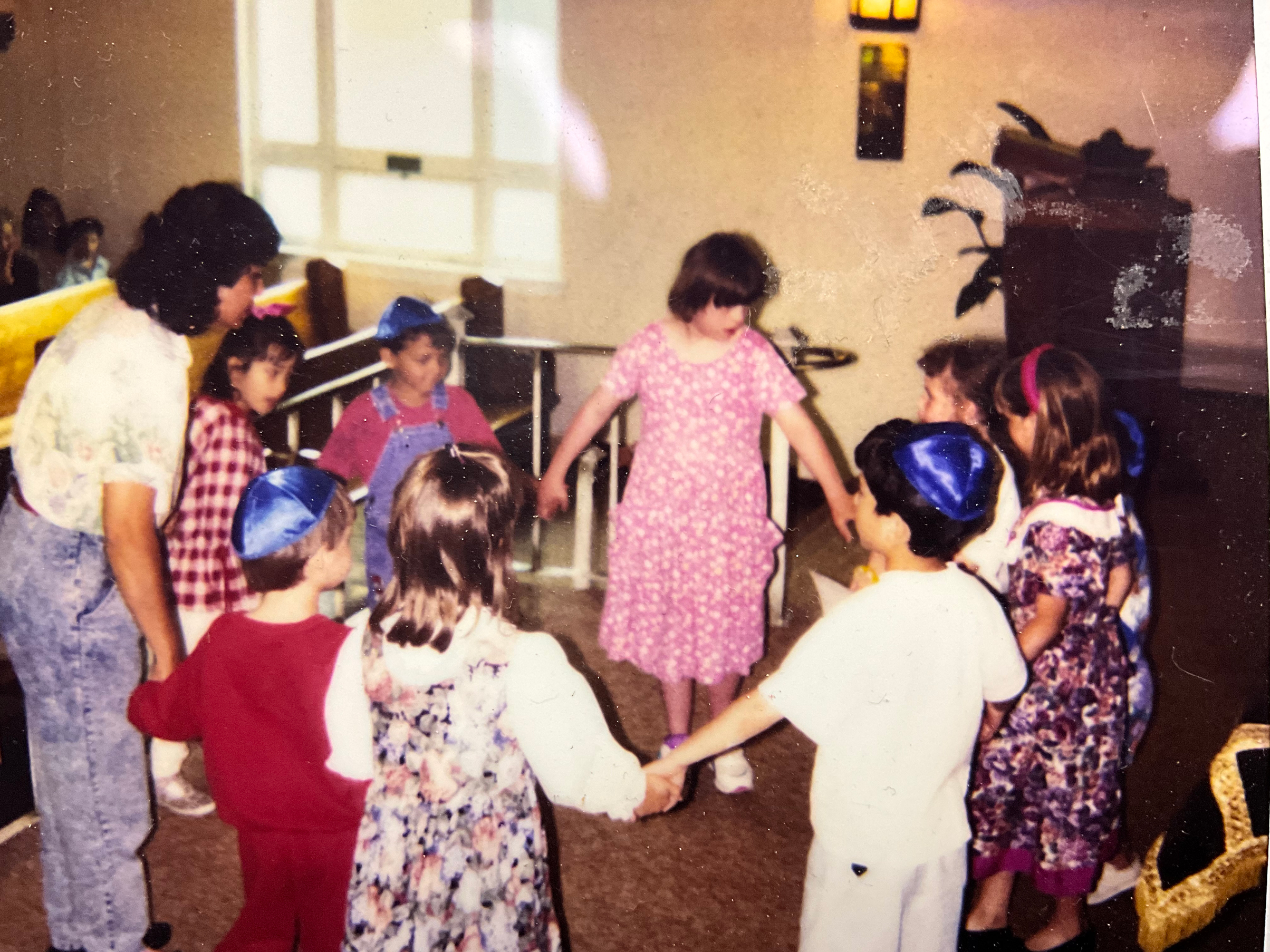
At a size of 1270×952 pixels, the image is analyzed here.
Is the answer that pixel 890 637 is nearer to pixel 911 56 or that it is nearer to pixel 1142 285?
pixel 1142 285

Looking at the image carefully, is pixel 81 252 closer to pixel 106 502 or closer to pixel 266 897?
pixel 106 502

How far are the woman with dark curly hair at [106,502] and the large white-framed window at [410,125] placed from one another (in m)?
0.09

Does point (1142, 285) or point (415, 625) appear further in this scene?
point (1142, 285)

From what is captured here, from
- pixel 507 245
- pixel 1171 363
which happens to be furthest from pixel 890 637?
pixel 507 245

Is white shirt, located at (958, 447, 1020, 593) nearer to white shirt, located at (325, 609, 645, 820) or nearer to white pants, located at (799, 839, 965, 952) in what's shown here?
white pants, located at (799, 839, 965, 952)

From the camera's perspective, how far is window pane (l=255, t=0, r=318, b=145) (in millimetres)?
1331

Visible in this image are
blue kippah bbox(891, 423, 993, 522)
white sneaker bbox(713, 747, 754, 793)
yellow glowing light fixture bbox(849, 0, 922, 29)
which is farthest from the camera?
white sneaker bbox(713, 747, 754, 793)

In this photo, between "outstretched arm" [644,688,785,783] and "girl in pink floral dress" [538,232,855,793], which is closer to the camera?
"outstretched arm" [644,688,785,783]

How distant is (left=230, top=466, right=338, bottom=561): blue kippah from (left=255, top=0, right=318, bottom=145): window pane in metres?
0.48

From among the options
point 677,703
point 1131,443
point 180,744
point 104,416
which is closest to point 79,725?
point 180,744

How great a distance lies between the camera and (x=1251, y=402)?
1351 mm

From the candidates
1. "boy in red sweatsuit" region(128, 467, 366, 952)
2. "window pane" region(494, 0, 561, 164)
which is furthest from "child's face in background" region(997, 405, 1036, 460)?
"boy in red sweatsuit" region(128, 467, 366, 952)

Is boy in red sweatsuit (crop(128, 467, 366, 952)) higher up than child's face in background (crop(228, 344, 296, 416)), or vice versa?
child's face in background (crop(228, 344, 296, 416))

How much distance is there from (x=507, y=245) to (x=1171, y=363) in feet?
2.98
